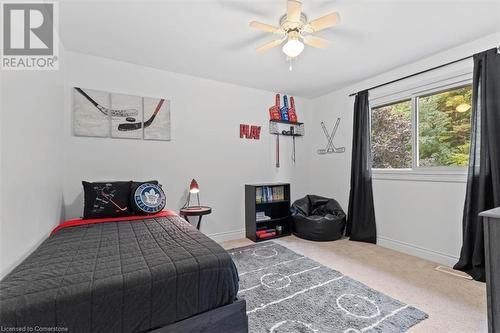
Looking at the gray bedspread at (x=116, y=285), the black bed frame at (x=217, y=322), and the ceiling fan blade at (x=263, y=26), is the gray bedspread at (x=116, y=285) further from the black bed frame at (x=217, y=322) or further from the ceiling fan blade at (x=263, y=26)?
the ceiling fan blade at (x=263, y=26)

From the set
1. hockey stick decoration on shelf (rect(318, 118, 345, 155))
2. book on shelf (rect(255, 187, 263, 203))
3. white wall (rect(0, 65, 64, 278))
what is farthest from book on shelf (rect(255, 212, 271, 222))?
white wall (rect(0, 65, 64, 278))

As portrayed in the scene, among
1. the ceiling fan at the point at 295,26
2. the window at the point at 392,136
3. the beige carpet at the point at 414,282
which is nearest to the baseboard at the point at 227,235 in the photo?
the beige carpet at the point at 414,282

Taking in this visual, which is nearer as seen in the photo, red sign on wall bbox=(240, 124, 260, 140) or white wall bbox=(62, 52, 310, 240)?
white wall bbox=(62, 52, 310, 240)

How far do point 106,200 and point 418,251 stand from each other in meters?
3.60

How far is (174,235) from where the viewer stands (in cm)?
167

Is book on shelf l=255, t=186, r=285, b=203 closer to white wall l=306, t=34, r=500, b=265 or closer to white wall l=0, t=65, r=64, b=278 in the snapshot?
white wall l=306, t=34, r=500, b=265

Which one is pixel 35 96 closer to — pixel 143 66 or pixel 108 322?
pixel 143 66

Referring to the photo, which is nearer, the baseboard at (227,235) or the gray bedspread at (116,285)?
the gray bedspread at (116,285)

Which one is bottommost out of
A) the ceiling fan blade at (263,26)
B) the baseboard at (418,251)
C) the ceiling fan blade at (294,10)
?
the baseboard at (418,251)

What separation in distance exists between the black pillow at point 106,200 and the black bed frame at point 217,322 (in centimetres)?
158

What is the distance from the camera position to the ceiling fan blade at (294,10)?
1.61 metres

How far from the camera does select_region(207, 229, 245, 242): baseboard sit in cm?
331

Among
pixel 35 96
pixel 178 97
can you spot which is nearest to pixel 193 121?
pixel 178 97

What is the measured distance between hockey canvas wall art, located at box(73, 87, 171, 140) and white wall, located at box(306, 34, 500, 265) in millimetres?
2710
